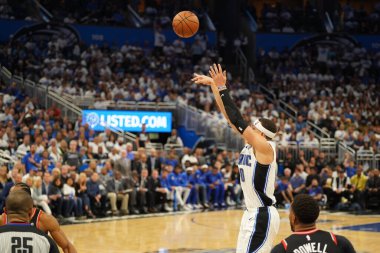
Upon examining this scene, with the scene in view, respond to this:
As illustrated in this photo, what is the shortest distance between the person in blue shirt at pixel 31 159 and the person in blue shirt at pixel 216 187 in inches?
229

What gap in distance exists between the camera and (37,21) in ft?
106

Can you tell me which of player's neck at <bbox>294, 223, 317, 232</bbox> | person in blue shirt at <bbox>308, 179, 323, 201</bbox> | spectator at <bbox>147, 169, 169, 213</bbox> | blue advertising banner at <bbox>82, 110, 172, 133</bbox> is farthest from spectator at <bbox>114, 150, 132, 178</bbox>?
player's neck at <bbox>294, 223, 317, 232</bbox>

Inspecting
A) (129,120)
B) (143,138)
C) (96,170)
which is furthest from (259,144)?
(129,120)

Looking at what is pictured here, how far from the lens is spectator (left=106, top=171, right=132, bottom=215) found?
20.8 meters

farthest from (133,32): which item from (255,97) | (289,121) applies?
(289,121)

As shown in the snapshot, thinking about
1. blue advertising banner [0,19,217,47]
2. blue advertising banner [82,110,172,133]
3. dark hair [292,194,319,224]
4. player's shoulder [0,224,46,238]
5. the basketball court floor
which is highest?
blue advertising banner [0,19,217,47]

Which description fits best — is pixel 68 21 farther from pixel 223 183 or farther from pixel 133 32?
pixel 223 183

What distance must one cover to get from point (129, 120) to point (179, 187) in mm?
5313

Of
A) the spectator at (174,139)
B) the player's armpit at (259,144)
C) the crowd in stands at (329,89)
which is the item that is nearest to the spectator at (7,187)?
the spectator at (174,139)

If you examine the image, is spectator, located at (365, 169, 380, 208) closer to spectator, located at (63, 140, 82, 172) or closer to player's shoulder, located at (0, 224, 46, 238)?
spectator, located at (63, 140, 82, 172)

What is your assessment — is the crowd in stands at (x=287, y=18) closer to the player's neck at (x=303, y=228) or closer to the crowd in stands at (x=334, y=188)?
the crowd in stands at (x=334, y=188)

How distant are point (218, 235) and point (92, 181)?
174 inches

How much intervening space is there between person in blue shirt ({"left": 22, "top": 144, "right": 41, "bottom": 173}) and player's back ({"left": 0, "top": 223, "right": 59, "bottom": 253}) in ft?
47.0

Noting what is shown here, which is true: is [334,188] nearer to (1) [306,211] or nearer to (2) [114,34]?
(2) [114,34]
